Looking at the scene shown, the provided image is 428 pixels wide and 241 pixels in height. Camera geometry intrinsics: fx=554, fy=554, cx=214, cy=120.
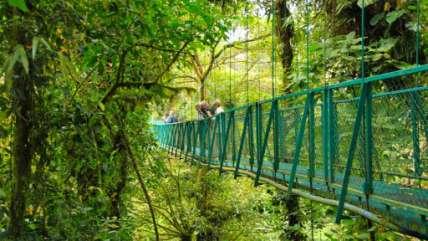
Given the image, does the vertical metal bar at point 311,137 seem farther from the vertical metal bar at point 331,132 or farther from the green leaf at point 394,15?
the green leaf at point 394,15

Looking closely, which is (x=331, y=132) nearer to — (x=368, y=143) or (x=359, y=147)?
(x=359, y=147)

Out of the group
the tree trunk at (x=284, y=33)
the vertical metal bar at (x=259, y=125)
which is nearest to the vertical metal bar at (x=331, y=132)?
the vertical metal bar at (x=259, y=125)

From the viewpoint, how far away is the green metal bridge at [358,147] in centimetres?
181

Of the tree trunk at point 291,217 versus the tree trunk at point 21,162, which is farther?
the tree trunk at point 291,217

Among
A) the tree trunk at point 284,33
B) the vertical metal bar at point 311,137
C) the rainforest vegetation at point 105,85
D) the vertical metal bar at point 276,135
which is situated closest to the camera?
the rainforest vegetation at point 105,85

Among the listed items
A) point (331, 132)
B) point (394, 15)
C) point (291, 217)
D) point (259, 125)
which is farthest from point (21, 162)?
point (291, 217)

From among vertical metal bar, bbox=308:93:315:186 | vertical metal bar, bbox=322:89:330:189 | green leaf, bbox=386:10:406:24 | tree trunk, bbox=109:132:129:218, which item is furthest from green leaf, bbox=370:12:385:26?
tree trunk, bbox=109:132:129:218

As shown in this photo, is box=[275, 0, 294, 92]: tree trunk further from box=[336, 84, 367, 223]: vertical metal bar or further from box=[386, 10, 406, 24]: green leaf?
box=[336, 84, 367, 223]: vertical metal bar

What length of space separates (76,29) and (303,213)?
17.0 ft

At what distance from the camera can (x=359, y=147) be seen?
217 cm

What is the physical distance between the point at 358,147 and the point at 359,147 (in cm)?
2

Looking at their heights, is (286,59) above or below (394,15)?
above

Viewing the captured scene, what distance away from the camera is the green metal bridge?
71.1 inches

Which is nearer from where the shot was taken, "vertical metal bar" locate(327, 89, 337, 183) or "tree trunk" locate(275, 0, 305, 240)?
"vertical metal bar" locate(327, 89, 337, 183)
